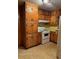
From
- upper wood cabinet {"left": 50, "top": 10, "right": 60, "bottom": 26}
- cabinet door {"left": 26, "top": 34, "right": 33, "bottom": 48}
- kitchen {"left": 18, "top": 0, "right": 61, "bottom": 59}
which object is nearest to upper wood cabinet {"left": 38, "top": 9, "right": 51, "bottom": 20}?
kitchen {"left": 18, "top": 0, "right": 61, "bottom": 59}

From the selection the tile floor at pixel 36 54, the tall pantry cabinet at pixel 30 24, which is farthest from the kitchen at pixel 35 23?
the tile floor at pixel 36 54

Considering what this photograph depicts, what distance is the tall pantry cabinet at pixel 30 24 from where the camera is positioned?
4.27 m

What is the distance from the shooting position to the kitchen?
4285 mm

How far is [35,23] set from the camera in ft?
15.6

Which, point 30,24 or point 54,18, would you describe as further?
point 54,18

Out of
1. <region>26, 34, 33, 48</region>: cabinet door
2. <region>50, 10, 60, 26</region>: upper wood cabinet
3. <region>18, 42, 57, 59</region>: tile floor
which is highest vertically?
<region>50, 10, 60, 26</region>: upper wood cabinet

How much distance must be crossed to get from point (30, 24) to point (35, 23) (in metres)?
0.38

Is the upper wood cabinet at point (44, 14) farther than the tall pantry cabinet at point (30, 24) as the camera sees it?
Yes

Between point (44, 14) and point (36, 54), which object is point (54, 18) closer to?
point (44, 14)

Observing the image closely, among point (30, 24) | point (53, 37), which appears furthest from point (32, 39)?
point (53, 37)

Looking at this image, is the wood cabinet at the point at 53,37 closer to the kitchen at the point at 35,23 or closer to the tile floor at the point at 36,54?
the kitchen at the point at 35,23

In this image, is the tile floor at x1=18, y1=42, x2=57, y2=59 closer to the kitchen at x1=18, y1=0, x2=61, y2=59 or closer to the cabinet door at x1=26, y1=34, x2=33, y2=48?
the cabinet door at x1=26, y1=34, x2=33, y2=48
